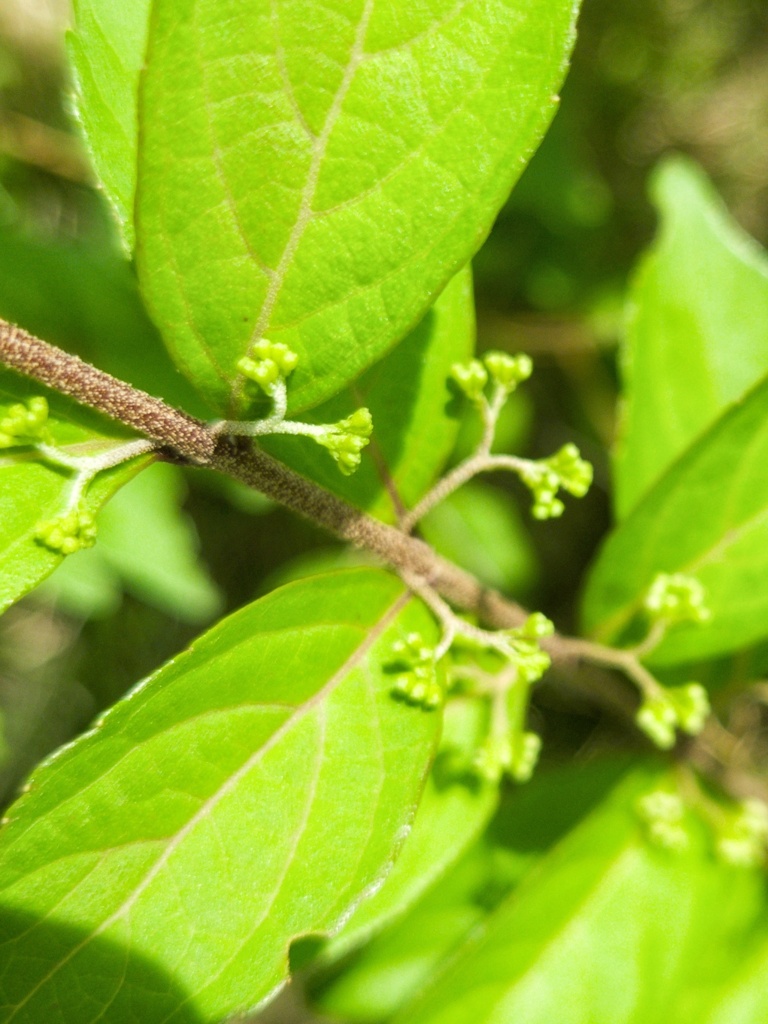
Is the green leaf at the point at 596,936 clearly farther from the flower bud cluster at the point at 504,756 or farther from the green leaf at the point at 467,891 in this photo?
the flower bud cluster at the point at 504,756

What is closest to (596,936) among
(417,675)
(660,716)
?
(660,716)

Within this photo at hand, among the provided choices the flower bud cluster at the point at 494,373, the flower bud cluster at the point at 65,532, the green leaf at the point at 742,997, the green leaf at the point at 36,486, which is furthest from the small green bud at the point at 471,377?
the green leaf at the point at 742,997

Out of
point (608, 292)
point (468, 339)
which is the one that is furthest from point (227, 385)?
point (608, 292)

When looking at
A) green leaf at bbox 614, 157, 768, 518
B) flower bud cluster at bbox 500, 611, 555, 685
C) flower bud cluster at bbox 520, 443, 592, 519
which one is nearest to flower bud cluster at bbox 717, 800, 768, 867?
green leaf at bbox 614, 157, 768, 518

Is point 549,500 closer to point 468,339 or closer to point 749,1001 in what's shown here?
point 468,339

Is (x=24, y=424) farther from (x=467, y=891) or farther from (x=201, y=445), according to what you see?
(x=467, y=891)
